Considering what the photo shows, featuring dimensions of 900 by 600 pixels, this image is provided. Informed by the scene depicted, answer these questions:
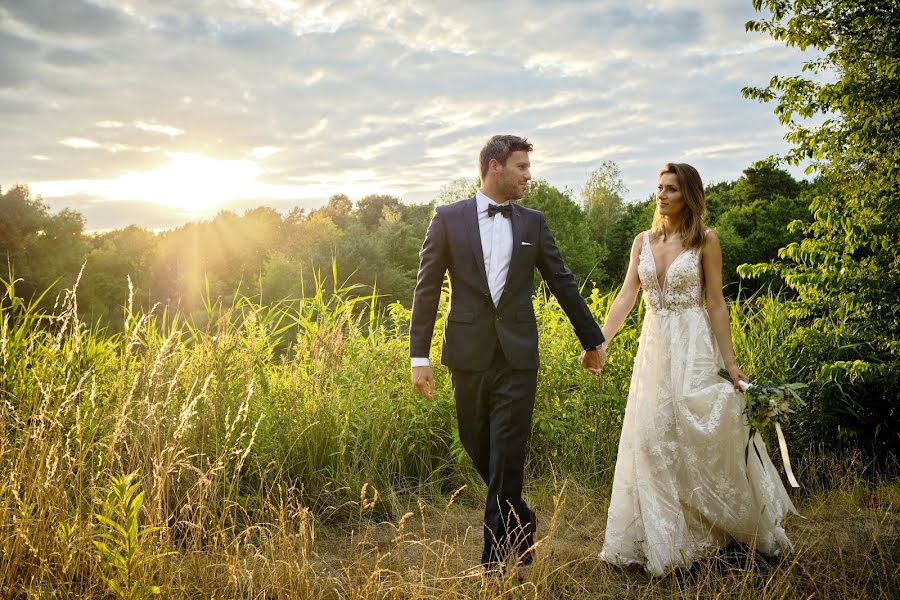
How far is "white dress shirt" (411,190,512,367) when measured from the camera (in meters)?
3.24

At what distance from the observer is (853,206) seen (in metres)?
5.30

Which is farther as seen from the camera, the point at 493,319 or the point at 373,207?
the point at 373,207

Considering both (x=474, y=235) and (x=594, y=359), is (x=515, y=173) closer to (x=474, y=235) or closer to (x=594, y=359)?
(x=474, y=235)

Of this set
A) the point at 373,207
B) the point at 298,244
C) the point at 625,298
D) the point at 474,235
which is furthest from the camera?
the point at 373,207

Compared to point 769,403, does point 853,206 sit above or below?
above

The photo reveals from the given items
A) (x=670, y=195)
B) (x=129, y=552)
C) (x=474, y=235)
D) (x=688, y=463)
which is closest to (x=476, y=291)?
(x=474, y=235)

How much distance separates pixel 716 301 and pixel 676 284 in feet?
0.72

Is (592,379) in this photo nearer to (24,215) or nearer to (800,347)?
(800,347)

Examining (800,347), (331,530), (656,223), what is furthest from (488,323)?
(800,347)

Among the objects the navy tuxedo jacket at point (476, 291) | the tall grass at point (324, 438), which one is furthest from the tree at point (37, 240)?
the navy tuxedo jacket at point (476, 291)

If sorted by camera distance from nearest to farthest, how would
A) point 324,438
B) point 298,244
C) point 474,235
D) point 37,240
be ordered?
point 474,235
point 324,438
point 37,240
point 298,244

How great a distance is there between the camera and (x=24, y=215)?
1100 inches

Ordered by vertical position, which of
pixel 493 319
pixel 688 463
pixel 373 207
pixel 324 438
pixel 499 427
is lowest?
pixel 324 438

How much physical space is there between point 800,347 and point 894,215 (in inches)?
48.1
